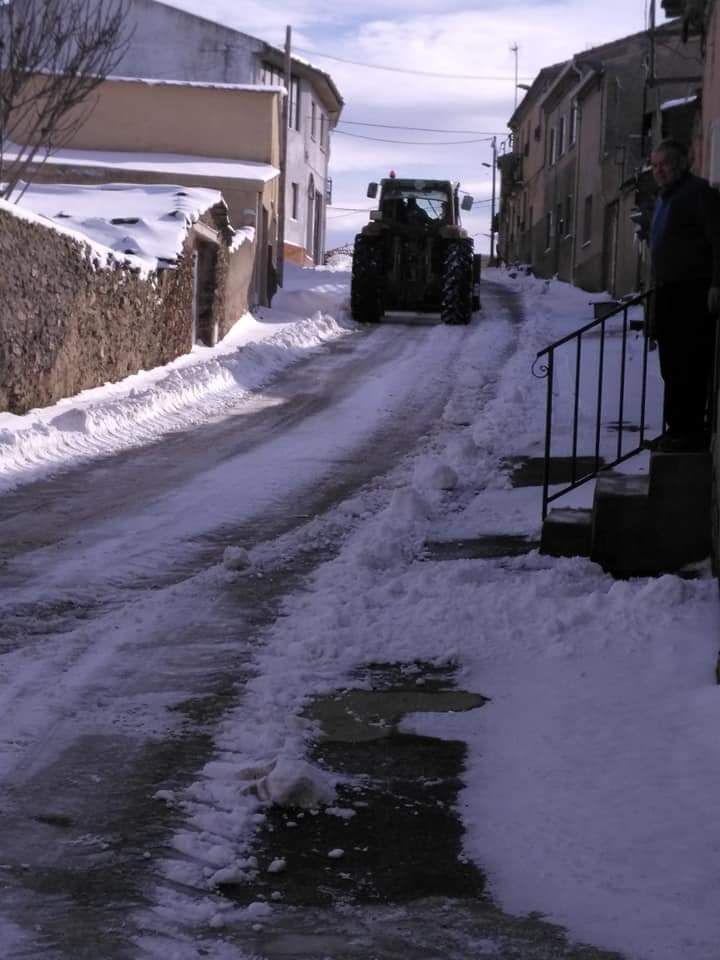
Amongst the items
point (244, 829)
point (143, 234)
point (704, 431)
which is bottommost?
point (244, 829)

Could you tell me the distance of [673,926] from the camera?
3.11 m

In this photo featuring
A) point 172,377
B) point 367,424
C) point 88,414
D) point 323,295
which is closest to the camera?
point 88,414

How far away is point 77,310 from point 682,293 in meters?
8.78

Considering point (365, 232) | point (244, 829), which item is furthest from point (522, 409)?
point (365, 232)

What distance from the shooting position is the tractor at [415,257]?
24328 mm

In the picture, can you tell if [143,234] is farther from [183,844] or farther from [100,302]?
[183,844]

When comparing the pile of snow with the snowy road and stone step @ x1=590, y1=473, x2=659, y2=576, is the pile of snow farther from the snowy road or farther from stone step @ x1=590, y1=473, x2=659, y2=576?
stone step @ x1=590, y1=473, x2=659, y2=576

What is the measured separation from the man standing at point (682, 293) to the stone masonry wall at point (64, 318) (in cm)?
692

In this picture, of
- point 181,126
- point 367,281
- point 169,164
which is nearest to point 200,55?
point 181,126

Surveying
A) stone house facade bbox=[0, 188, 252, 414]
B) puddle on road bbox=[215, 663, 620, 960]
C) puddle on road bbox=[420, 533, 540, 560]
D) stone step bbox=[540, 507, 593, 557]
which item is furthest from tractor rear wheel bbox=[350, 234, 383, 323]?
Result: puddle on road bbox=[215, 663, 620, 960]

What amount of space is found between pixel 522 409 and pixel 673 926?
10.7 metres

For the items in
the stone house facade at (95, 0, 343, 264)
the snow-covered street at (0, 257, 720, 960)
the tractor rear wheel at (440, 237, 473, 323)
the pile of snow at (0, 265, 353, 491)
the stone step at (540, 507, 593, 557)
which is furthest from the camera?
the stone house facade at (95, 0, 343, 264)

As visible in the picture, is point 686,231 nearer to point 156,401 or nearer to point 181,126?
point 156,401

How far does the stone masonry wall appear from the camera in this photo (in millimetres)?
12109
